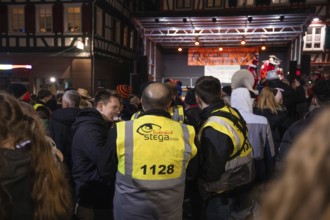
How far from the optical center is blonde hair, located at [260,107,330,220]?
1.81ft

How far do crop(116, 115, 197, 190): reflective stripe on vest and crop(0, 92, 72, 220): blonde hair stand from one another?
2.09 ft

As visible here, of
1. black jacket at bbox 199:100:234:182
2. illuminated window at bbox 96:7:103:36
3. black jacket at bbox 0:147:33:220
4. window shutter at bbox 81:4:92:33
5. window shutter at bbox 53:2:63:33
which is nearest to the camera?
black jacket at bbox 0:147:33:220

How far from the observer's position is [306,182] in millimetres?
563

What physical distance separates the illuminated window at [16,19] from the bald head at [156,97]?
1648cm

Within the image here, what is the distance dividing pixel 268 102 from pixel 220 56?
1522 cm

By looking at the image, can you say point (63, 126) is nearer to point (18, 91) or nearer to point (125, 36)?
point (18, 91)

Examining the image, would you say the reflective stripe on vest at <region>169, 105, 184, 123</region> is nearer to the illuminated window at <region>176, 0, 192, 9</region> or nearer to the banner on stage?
the banner on stage

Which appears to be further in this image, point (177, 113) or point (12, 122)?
point (177, 113)

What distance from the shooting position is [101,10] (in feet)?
57.6

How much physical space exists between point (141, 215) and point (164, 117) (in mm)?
767

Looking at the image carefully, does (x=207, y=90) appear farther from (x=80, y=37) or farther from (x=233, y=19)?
(x=80, y=37)

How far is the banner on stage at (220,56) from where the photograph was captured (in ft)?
62.6

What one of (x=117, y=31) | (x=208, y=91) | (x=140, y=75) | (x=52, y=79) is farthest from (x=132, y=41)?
(x=208, y=91)

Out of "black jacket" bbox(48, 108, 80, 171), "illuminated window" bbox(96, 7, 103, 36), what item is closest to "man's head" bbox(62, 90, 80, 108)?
"black jacket" bbox(48, 108, 80, 171)
